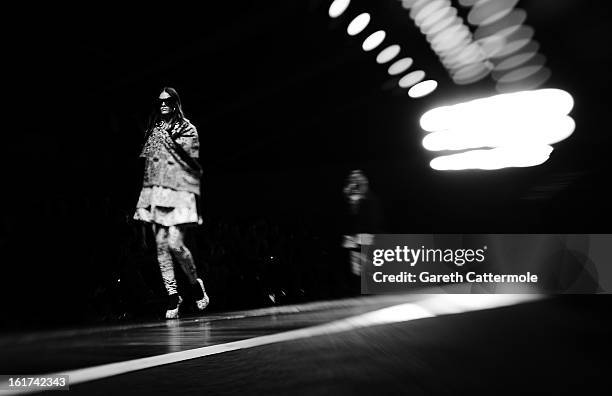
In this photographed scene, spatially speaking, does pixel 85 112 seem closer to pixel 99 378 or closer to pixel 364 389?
pixel 99 378

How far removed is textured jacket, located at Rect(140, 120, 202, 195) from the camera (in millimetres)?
3885

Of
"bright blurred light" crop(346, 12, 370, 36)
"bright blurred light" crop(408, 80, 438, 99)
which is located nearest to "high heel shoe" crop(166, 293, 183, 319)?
"bright blurred light" crop(346, 12, 370, 36)

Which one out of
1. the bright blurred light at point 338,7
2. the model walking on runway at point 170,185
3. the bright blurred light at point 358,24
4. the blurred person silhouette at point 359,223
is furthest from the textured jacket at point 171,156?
the bright blurred light at point 358,24

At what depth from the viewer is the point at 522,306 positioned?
Answer: 17.6ft

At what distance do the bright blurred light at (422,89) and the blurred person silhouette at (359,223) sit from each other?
10.8ft

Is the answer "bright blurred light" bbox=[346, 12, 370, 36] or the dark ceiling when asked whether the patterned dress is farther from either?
"bright blurred light" bbox=[346, 12, 370, 36]

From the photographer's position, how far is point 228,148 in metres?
7.45

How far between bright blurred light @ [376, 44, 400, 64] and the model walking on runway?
520cm

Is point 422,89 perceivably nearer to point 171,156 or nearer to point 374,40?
point 374,40

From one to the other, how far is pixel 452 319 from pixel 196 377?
9.37ft

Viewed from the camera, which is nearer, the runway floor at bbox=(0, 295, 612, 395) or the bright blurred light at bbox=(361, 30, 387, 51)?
the runway floor at bbox=(0, 295, 612, 395)

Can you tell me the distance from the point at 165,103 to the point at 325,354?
90.1 inches

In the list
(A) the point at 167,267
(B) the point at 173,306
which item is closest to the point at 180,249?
(A) the point at 167,267

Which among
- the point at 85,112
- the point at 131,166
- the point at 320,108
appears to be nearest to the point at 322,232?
the point at 320,108
